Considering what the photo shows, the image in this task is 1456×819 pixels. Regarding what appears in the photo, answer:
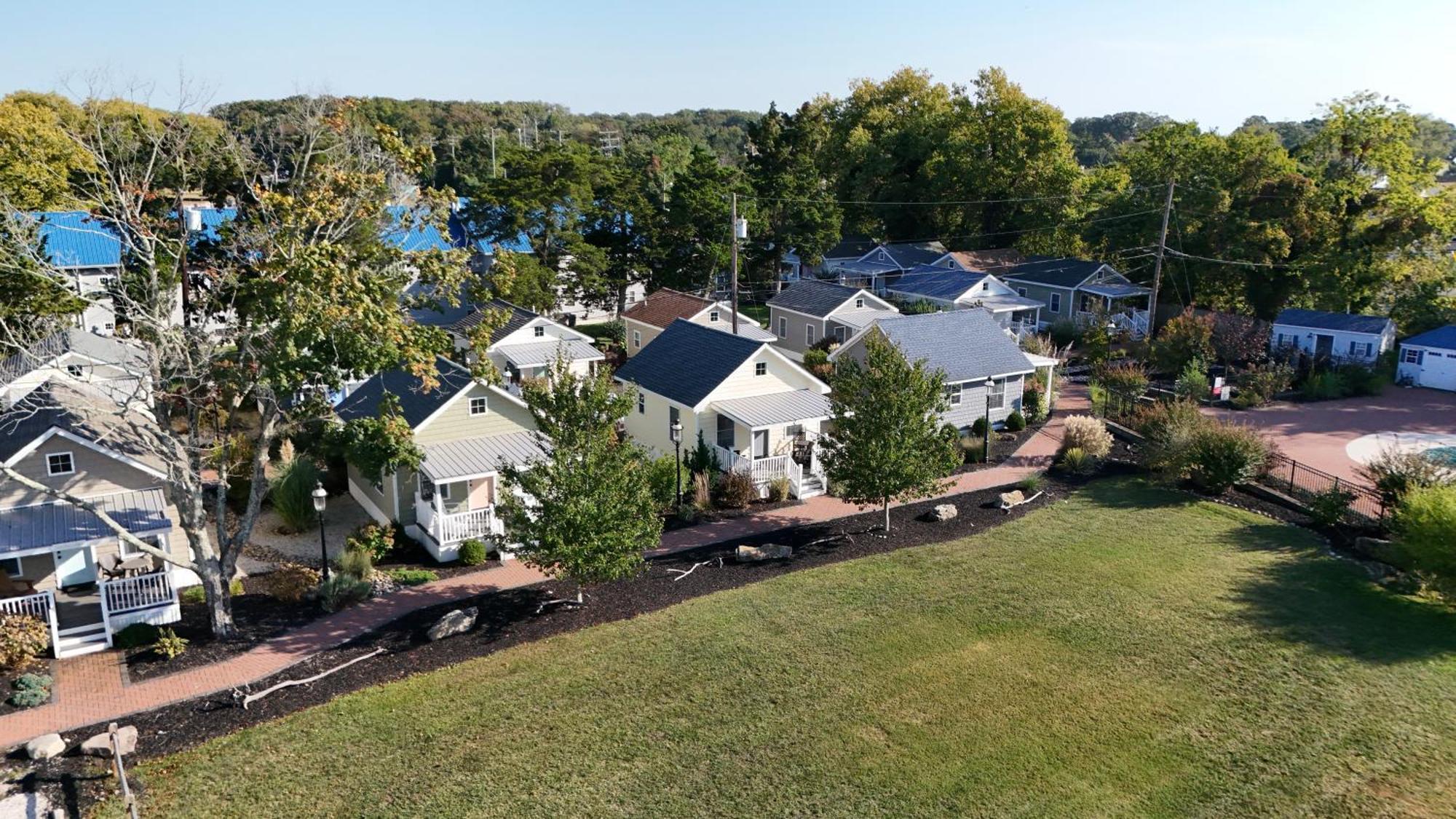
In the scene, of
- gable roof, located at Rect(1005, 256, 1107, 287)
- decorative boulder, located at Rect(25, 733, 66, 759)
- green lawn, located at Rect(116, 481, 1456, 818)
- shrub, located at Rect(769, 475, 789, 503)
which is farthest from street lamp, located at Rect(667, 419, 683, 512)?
gable roof, located at Rect(1005, 256, 1107, 287)

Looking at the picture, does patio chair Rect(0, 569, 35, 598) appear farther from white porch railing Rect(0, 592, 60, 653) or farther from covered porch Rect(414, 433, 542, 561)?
covered porch Rect(414, 433, 542, 561)

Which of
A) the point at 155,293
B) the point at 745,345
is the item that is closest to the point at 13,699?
the point at 155,293

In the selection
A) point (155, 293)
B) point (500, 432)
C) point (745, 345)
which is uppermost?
point (155, 293)

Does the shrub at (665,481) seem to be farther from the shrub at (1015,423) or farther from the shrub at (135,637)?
the shrub at (1015,423)

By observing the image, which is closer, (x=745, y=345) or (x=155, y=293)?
(x=155, y=293)

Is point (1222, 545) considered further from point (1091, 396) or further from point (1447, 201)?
point (1447, 201)

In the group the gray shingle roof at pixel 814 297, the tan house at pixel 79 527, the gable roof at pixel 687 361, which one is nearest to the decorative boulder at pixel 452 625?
the tan house at pixel 79 527

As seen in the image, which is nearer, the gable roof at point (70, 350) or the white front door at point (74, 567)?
the white front door at point (74, 567)
